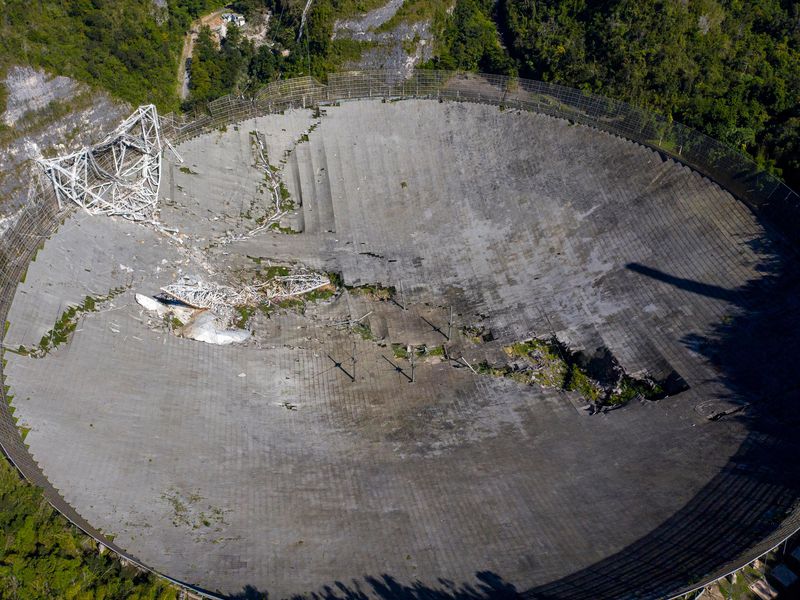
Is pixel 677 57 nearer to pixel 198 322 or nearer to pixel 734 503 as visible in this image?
pixel 734 503

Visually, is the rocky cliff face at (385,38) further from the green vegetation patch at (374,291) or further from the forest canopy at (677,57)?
the green vegetation patch at (374,291)

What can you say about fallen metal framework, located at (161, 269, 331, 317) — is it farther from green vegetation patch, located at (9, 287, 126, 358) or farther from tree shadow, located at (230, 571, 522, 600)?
tree shadow, located at (230, 571, 522, 600)

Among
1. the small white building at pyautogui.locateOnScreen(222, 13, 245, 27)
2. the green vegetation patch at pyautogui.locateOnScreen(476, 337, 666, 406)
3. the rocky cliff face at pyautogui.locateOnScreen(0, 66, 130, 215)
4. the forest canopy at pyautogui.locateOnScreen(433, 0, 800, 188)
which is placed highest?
the small white building at pyautogui.locateOnScreen(222, 13, 245, 27)

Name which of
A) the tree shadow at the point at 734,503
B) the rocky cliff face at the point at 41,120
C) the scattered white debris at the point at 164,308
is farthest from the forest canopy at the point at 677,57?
the scattered white debris at the point at 164,308

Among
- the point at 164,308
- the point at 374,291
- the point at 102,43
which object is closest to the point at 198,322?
the point at 164,308

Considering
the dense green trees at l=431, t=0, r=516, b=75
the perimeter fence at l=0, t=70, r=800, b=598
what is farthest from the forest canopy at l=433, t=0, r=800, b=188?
the perimeter fence at l=0, t=70, r=800, b=598
